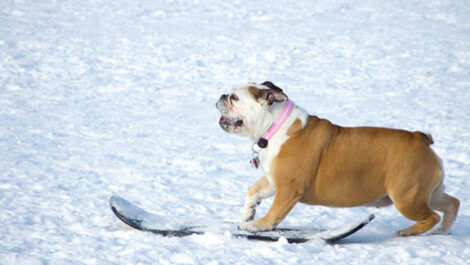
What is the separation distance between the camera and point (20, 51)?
11.2 meters

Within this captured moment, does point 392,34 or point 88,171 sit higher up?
point 392,34

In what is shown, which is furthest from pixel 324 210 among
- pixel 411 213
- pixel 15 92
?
pixel 15 92

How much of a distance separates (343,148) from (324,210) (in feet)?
4.68

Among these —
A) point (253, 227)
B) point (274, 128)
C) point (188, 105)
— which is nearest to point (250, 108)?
point (274, 128)

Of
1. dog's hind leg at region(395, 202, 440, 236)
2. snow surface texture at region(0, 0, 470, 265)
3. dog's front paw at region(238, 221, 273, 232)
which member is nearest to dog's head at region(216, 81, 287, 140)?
dog's front paw at region(238, 221, 273, 232)

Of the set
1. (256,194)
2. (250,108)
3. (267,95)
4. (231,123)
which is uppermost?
(267,95)

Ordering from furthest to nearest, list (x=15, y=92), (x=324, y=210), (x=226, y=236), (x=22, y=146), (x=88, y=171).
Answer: (x=15, y=92), (x=22, y=146), (x=88, y=171), (x=324, y=210), (x=226, y=236)

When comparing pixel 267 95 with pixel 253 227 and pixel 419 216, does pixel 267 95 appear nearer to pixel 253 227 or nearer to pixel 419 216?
pixel 253 227

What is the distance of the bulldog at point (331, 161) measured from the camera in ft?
14.4

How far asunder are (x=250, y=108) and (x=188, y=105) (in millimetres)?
5237

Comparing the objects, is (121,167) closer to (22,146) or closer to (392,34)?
(22,146)

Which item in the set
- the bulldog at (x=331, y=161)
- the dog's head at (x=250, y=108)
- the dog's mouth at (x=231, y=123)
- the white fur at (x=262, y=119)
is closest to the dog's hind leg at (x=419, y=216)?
the bulldog at (x=331, y=161)

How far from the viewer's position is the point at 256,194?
4832mm

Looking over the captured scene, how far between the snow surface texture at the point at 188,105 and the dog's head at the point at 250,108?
2.94 ft
